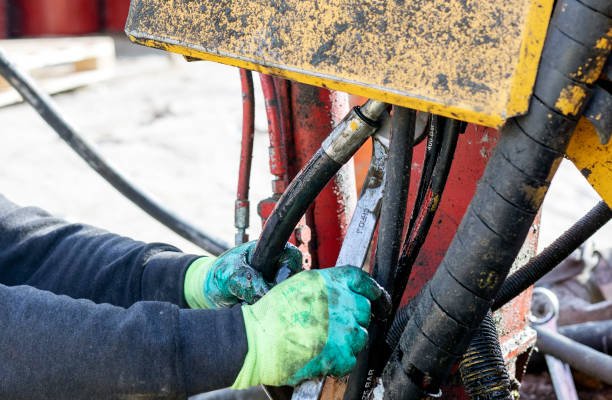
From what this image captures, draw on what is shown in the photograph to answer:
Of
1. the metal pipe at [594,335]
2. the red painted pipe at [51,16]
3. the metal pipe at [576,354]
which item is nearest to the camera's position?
the metal pipe at [576,354]

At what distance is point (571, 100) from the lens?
0.71 meters

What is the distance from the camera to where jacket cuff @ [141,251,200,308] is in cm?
138

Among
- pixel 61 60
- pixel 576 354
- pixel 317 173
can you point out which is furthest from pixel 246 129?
pixel 61 60

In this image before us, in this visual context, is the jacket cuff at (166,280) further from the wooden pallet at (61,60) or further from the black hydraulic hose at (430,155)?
the wooden pallet at (61,60)

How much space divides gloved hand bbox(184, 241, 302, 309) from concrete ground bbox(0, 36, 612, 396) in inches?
41.2

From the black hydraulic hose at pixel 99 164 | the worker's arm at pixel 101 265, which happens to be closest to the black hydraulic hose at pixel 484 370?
the worker's arm at pixel 101 265

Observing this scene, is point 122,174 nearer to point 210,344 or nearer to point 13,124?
point 210,344

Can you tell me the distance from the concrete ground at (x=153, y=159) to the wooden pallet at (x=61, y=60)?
84 mm

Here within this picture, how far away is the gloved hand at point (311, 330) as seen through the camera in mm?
949

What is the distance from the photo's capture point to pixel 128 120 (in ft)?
13.7

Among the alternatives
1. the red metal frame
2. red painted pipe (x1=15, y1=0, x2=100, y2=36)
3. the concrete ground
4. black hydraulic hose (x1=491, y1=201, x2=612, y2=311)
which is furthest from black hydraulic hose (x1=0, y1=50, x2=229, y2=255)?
red painted pipe (x1=15, y1=0, x2=100, y2=36)

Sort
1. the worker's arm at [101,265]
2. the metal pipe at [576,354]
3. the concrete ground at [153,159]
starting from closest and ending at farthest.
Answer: the worker's arm at [101,265], the metal pipe at [576,354], the concrete ground at [153,159]

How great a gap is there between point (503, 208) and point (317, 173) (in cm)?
32

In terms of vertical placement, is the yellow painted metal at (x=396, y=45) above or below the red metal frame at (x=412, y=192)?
above
